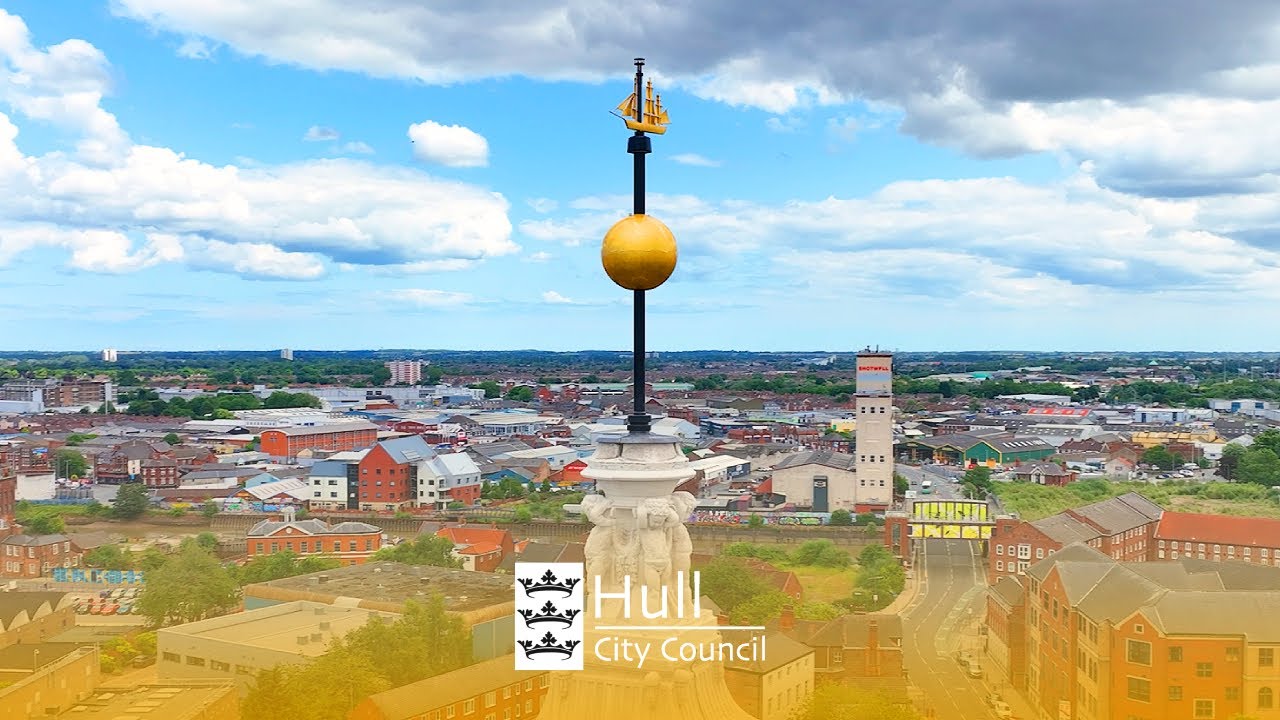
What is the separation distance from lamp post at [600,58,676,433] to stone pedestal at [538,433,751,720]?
325mm

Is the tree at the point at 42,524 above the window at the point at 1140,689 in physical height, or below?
below

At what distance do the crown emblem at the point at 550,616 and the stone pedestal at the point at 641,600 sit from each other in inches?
19.3

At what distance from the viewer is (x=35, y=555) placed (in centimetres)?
3703

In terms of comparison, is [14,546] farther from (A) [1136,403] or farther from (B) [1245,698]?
(A) [1136,403]

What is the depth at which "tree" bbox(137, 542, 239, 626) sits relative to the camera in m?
27.6

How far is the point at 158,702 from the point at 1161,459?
5509 centimetres

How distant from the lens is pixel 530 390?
12406cm

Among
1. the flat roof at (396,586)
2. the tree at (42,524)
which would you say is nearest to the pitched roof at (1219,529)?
the flat roof at (396,586)

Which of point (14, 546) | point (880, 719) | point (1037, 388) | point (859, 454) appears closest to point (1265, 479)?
point (859, 454)

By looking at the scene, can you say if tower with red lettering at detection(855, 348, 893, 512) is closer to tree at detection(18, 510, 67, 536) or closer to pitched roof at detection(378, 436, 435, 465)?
pitched roof at detection(378, 436, 435, 465)

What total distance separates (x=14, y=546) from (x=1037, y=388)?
363 ft

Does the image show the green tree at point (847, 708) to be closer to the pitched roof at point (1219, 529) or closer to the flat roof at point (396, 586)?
the flat roof at point (396, 586)

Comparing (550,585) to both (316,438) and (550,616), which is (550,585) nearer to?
(550,616)

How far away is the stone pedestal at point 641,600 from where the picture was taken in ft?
20.3
